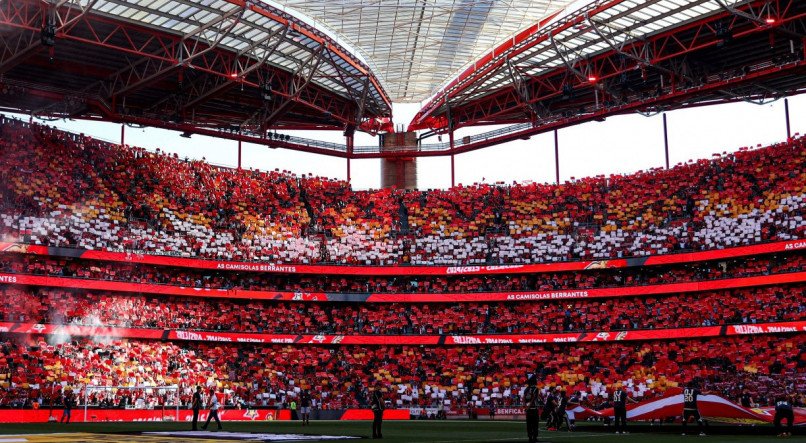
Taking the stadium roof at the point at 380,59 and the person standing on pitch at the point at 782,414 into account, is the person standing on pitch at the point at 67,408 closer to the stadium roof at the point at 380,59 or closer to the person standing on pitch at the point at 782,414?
the stadium roof at the point at 380,59

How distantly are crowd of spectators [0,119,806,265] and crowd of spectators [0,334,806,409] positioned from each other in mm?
6761

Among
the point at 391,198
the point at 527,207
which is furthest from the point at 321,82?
the point at 527,207

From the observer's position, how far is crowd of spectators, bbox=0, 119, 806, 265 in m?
54.2

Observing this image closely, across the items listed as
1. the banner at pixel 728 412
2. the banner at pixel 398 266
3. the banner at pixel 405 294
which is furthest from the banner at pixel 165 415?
the banner at pixel 728 412

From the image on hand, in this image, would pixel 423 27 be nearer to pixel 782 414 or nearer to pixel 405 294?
pixel 405 294

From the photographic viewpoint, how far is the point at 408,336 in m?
59.1

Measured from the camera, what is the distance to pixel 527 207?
66.4 metres

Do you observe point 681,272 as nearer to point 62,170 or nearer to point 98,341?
point 98,341

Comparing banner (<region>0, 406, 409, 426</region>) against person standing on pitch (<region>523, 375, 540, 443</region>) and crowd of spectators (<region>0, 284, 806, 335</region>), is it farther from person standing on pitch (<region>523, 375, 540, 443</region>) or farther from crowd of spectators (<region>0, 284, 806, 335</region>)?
person standing on pitch (<region>523, 375, 540, 443</region>)

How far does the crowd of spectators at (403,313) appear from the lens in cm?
5031

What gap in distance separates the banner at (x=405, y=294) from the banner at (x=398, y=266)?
156cm

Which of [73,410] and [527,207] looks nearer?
[73,410]

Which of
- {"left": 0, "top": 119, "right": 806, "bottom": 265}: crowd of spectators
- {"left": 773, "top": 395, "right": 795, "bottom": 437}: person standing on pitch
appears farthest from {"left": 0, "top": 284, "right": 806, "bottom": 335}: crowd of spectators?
{"left": 773, "top": 395, "right": 795, "bottom": 437}: person standing on pitch

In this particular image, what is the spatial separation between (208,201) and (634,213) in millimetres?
31684
